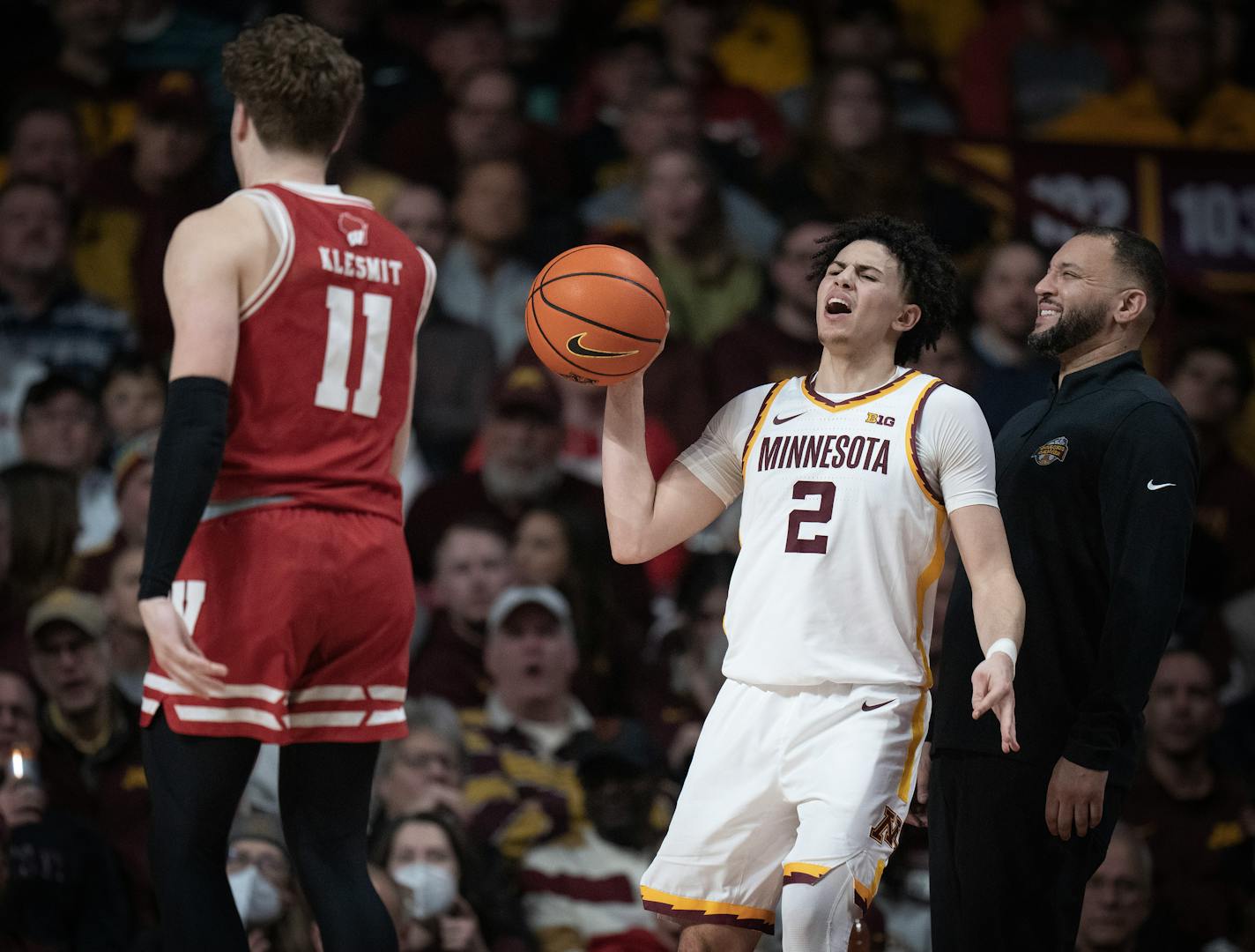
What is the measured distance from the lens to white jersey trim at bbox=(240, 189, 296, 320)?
310cm

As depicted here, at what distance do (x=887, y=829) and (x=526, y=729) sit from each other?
317 cm

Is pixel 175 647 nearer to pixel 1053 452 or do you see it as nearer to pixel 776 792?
pixel 776 792

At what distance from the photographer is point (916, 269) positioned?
3.75 meters

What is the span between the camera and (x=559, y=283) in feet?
12.0

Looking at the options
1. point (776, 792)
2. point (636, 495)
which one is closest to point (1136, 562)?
point (776, 792)

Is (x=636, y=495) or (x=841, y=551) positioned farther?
(x=636, y=495)

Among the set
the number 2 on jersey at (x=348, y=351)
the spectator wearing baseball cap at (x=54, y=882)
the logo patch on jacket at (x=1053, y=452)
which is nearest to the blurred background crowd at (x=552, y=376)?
the spectator wearing baseball cap at (x=54, y=882)

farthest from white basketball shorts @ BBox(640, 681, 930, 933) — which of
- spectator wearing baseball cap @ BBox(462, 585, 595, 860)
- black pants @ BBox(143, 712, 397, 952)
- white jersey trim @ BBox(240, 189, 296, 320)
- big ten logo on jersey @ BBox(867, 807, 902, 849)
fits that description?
spectator wearing baseball cap @ BBox(462, 585, 595, 860)

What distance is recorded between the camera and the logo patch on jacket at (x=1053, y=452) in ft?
12.7

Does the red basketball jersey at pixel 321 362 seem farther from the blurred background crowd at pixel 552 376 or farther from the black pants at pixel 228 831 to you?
the blurred background crowd at pixel 552 376

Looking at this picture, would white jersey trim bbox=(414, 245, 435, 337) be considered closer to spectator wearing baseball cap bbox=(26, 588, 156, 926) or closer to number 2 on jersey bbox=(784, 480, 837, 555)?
number 2 on jersey bbox=(784, 480, 837, 555)

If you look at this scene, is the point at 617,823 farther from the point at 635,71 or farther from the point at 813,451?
the point at 635,71

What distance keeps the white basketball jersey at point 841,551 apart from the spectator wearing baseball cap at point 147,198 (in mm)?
4436

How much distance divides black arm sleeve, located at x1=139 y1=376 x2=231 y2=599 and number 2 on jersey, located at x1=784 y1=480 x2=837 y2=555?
4.09 feet
